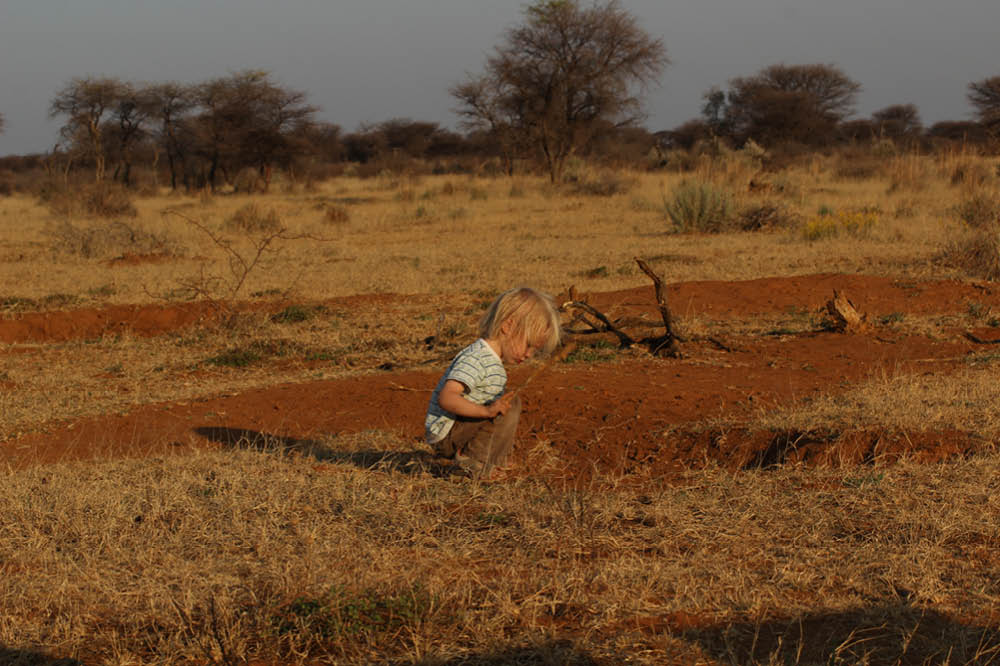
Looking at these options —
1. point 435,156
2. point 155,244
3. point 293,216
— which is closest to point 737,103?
point 435,156

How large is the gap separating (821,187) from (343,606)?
21.7 metres

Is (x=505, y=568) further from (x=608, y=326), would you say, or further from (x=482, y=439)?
(x=608, y=326)

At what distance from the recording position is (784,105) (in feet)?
134

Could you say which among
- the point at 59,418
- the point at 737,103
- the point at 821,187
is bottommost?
the point at 59,418

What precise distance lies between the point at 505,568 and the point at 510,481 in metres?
1.23

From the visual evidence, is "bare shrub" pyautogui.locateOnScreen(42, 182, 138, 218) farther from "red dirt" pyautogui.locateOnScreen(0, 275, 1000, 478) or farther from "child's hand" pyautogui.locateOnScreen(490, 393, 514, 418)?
"child's hand" pyautogui.locateOnScreen(490, 393, 514, 418)

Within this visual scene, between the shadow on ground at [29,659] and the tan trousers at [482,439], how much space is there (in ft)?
6.39

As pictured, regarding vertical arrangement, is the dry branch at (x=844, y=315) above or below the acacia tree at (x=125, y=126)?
below

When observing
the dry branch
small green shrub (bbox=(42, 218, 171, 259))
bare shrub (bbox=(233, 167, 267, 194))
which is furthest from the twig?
bare shrub (bbox=(233, 167, 267, 194))

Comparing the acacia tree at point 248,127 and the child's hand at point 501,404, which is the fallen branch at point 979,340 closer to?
the child's hand at point 501,404

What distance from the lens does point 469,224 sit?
60.4 ft

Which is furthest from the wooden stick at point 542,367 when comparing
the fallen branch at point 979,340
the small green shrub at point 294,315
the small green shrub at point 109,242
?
the small green shrub at point 109,242

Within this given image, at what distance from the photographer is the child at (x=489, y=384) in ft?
13.1

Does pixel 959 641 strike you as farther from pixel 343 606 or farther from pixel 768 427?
pixel 768 427
